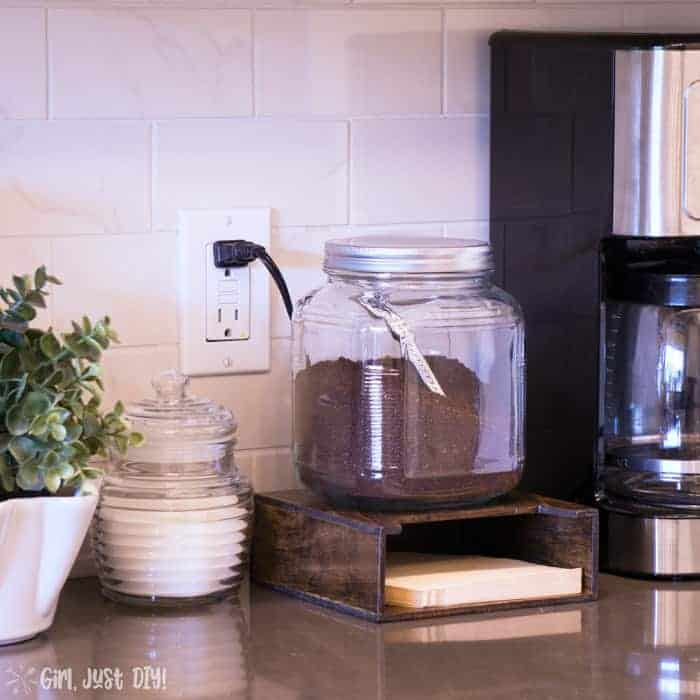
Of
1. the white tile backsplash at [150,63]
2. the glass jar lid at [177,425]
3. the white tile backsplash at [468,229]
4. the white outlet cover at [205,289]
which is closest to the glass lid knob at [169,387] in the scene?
the glass jar lid at [177,425]

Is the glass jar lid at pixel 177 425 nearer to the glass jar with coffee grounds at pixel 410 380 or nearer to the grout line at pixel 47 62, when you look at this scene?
the glass jar with coffee grounds at pixel 410 380

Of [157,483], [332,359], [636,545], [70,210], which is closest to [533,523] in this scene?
[636,545]

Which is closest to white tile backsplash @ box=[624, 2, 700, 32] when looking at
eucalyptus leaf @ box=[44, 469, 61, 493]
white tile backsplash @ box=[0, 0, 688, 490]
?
white tile backsplash @ box=[0, 0, 688, 490]

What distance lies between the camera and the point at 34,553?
119 cm

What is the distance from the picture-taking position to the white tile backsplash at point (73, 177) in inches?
53.0

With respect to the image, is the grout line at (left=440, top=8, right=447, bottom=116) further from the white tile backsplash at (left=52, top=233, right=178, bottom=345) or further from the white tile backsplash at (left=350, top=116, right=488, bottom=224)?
the white tile backsplash at (left=52, top=233, right=178, bottom=345)

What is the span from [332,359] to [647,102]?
34cm

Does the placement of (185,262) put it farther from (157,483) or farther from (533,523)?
(533,523)

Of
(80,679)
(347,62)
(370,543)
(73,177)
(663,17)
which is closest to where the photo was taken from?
(80,679)

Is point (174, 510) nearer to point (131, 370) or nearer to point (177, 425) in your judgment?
point (177, 425)

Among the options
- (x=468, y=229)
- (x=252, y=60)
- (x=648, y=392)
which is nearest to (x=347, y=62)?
(x=252, y=60)

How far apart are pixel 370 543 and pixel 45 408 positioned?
0.28m

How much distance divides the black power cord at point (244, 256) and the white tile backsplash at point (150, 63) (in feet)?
0.39

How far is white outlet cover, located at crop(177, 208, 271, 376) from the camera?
1.42 meters
